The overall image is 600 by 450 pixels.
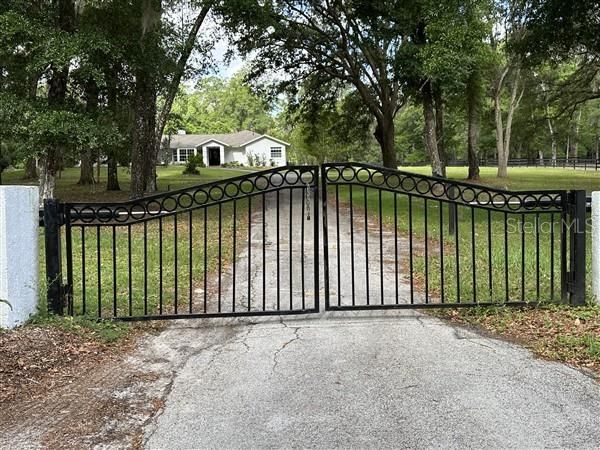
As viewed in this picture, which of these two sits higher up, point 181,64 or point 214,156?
point 214,156

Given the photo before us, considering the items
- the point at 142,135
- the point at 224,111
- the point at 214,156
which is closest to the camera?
the point at 142,135

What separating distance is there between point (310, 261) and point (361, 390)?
208 inches

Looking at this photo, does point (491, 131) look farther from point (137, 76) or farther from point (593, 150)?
point (137, 76)

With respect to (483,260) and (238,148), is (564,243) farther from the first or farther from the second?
(238,148)

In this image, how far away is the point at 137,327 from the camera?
5.45 meters

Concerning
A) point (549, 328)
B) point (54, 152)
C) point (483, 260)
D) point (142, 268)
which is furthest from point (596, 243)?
point (54, 152)

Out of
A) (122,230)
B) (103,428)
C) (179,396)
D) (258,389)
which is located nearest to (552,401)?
(258,389)

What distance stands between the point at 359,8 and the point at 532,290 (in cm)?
1722

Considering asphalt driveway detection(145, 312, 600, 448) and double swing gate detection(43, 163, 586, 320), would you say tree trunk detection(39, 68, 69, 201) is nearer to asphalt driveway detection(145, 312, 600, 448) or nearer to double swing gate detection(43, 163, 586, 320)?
double swing gate detection(43, 163, 586, 320)

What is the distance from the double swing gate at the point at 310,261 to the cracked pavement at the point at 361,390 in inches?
24.6

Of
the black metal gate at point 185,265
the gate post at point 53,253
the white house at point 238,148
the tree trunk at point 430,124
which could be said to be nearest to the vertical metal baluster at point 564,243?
the black metal gate at point 185,265

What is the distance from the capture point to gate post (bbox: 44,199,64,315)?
5184 millimetres

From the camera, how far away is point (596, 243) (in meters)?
5.61

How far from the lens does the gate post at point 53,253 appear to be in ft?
17.0
